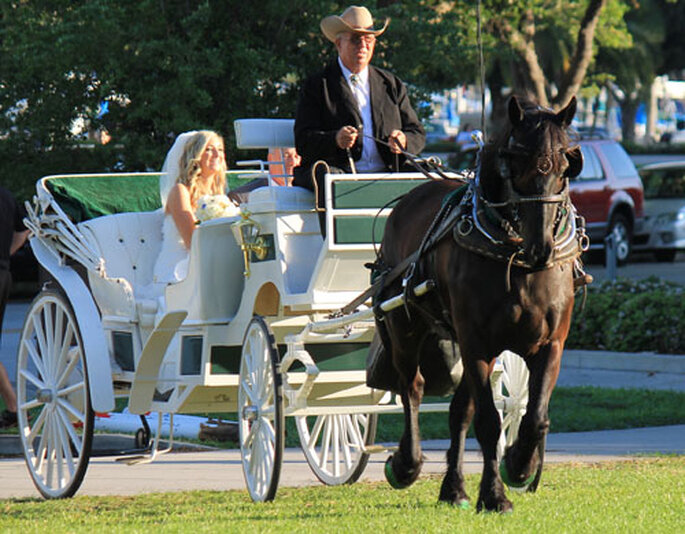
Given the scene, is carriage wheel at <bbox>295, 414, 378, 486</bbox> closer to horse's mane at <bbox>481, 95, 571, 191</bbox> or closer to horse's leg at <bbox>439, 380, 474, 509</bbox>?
horse's leg at <bbox>439, 380, 474, 509</bbox>

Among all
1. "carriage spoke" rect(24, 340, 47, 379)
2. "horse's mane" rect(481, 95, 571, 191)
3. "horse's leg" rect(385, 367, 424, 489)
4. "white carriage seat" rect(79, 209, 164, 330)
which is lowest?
"horse's leg" rect(385, 367, 424, 489)

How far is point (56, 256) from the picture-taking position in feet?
29.7

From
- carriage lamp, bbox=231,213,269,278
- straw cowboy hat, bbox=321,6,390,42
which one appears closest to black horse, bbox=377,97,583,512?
carriage lamp, bbox=231,213,269,278

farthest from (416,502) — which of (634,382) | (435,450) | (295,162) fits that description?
(634,382)

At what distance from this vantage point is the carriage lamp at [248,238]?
805 cm

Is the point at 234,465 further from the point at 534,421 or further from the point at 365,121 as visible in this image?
the point at 534,421

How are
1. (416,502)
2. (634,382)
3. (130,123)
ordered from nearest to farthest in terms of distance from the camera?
(416,502) → (634,382) → (130,123)

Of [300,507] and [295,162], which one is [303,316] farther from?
[295,162]

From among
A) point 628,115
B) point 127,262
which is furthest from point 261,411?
point 628,115

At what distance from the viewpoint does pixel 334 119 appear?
328 inches

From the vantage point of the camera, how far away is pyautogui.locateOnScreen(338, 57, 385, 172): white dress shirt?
332 inches

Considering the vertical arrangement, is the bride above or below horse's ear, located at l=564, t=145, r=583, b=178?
below

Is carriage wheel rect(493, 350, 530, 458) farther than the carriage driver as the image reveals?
No

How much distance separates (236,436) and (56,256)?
8.02 ft
